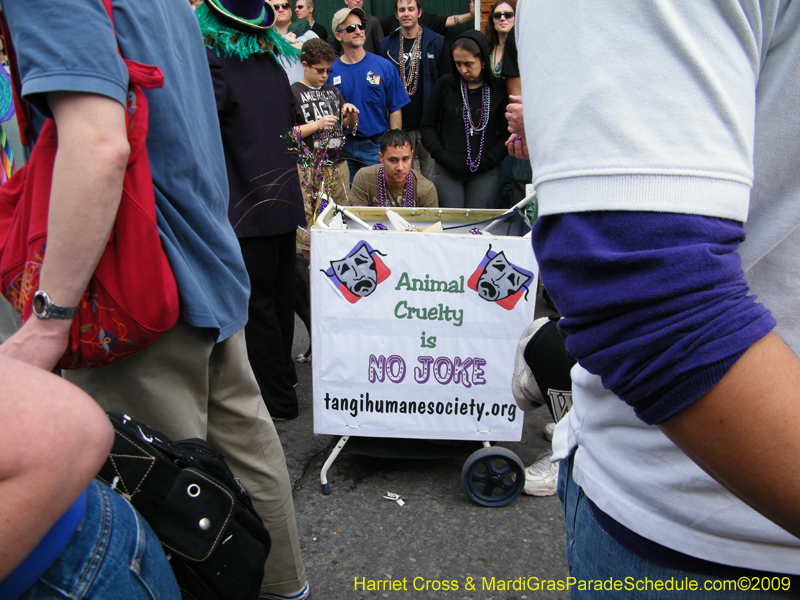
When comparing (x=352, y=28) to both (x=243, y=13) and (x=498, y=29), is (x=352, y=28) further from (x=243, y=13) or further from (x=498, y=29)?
(x=243, y=13)

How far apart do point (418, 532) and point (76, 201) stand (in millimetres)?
1960

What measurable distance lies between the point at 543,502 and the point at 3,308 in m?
2.49

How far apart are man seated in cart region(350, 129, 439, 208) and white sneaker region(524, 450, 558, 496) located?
79.7 inches

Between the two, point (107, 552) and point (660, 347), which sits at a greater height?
point (660, 347)

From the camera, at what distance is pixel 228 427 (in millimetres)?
1771

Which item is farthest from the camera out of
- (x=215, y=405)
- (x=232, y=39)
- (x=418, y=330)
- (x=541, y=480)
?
(x=541, y=480)

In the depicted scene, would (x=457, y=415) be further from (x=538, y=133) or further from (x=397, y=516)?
(x=538, y=133)

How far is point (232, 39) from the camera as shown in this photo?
8.14 ft

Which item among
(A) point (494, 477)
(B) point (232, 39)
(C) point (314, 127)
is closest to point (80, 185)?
(B) point (232, 39)

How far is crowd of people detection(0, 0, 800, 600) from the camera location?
1.49 feet

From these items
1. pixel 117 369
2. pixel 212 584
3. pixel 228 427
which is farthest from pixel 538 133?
pixel 228 427

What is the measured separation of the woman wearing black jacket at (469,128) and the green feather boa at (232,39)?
2562mm

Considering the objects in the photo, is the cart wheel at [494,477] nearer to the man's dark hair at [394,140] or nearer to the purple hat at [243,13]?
the purple hat at [243,13]

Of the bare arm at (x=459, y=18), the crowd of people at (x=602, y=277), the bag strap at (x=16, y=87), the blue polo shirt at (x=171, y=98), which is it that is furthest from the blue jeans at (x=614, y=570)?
the bare arm at (x=459, y=18)
